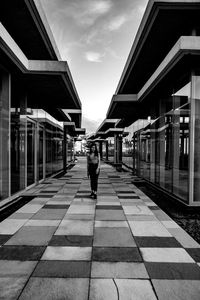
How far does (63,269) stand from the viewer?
345 cm

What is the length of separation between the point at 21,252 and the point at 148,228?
2.61m

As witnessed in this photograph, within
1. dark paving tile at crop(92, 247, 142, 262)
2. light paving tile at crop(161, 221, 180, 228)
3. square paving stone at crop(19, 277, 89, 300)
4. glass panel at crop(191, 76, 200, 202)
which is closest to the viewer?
square paving stone at crop(19, 277, 89, 300)

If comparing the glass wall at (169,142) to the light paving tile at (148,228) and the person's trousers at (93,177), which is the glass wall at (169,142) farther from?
the person's trousers at (93,177)

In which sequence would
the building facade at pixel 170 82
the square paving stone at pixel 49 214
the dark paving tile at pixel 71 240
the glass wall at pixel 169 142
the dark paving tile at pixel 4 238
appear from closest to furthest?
the dark paving tile at pixel 71 240 < the dark paving tile at pixel 4 238 < the square paving stone at pixel 49 214 < the building facade at pixel 170 82 < the glass wall at pixel 169 142

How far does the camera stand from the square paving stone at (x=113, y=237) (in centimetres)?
442

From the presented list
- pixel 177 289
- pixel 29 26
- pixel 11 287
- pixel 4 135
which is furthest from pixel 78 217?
pixel 29 26

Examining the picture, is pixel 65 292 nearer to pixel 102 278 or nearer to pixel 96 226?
pixel 102 278

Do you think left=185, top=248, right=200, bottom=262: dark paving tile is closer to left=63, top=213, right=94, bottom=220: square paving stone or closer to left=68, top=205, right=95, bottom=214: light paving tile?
left=63, top=213, right=94, bottom=220: square paving stone

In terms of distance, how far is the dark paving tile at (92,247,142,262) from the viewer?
382 centimetres

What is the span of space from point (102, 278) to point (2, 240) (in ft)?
7.23

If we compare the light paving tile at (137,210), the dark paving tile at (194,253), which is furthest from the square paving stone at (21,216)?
the dark paving tile at (194,253)

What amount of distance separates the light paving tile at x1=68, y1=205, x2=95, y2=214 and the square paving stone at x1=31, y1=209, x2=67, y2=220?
0.21 m

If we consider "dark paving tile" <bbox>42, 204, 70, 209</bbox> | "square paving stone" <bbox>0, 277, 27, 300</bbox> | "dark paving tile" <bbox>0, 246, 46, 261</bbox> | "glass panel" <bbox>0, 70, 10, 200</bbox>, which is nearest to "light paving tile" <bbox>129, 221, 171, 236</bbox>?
"dark paving tile" <bbox>0, 246, 46, 261</bbox>

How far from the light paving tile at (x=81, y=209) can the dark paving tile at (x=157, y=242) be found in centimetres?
221
